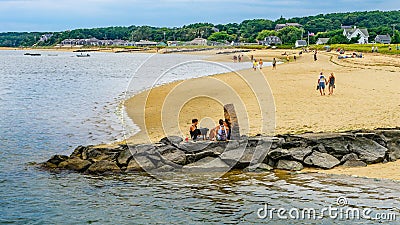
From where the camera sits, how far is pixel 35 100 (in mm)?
36969

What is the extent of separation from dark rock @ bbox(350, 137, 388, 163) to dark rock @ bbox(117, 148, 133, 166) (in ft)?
21.7

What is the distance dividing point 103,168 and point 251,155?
4.35 meters

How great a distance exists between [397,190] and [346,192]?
1177 millimetres

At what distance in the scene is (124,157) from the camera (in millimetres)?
14852

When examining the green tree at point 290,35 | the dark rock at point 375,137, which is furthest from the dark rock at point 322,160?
the green tree at point 290,35

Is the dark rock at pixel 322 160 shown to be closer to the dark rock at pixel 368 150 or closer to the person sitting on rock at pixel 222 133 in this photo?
the dark rock at pixel 368 150

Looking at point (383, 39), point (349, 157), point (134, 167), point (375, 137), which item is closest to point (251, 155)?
point (349, 157)

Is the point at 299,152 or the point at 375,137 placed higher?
the point at 375,137

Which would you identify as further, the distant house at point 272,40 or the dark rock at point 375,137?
the distant house at point 272,40

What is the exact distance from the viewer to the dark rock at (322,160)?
14031 millimetres

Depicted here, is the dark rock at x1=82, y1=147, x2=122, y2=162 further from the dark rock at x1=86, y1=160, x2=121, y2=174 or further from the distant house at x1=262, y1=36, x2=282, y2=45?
the distant house at x1=262, y1=36, x2=282, y2=45

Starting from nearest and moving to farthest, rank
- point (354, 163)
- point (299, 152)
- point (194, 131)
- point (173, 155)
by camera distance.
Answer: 1. point (354, 163)
2. point (299, 152)
3. point (173, 155)
4. point (194, 131)

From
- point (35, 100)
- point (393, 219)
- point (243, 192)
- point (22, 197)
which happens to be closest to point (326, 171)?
point (243, 192)

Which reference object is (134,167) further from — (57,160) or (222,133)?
(222,133)
